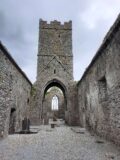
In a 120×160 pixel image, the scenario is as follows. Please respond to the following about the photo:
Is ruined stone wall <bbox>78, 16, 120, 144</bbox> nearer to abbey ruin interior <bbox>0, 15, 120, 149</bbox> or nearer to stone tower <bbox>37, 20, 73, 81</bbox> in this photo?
abbey ruin interior <bbox>0, 15, 120, 149</bbox>

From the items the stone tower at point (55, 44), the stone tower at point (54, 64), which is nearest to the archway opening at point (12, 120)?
the stone tower at point (54, 64)

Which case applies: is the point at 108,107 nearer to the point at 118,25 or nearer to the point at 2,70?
the point at 118,25

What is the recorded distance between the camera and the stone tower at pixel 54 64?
57.9 feet

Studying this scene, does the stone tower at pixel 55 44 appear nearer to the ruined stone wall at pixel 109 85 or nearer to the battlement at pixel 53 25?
the battlement at pixel 53 25

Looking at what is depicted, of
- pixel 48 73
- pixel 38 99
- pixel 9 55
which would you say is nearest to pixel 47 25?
pixel 48 73

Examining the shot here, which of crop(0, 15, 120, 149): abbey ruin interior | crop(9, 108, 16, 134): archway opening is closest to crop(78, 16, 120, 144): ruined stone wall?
crop(0, 15, 120, 149): abbey ruin interior

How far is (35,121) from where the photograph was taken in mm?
16688

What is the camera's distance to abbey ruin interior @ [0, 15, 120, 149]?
677 centimetres

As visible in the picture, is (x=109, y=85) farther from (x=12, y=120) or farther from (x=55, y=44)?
(x=55, y=44)

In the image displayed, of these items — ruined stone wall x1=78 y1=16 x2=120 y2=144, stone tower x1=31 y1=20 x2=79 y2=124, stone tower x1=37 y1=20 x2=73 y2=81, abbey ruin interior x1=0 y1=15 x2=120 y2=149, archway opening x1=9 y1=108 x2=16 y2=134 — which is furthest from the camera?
stone tower x1=37 y1=20 x2=73 y2=81

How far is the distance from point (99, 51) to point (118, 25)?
2.60m

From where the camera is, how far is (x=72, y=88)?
18234mm

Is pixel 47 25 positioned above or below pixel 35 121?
above

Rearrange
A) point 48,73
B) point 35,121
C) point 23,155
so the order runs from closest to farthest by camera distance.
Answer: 1. point 23,155
2. point 35,121
3. point 48,73
